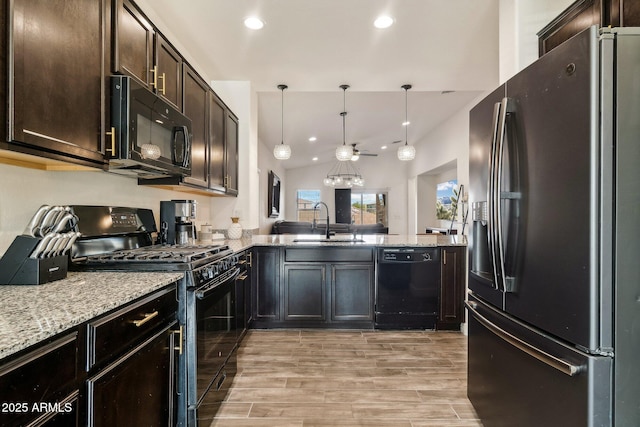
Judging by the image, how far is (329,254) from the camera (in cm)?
325

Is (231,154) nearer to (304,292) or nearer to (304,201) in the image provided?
(304,292)

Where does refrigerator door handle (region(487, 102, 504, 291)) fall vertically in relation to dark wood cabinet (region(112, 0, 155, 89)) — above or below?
below

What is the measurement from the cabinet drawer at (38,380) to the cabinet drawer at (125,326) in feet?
0.23

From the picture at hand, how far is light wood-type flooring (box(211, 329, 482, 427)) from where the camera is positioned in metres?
1.86

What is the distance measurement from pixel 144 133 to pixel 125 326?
3.38 ft

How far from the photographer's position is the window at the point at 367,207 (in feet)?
35.3

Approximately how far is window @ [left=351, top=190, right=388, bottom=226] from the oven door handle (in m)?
8.82

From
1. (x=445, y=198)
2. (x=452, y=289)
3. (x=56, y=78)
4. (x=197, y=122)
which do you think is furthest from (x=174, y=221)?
(x=445, y=198)

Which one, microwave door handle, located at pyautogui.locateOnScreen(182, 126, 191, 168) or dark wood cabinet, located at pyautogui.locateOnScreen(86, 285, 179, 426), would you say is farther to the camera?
microwave door handle, located at pyautogui.locateOnScreen(182, 126, 191, 168)

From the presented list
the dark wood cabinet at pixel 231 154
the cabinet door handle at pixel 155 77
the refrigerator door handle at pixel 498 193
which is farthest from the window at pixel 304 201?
the refrigerator door handle at pixel 498 193

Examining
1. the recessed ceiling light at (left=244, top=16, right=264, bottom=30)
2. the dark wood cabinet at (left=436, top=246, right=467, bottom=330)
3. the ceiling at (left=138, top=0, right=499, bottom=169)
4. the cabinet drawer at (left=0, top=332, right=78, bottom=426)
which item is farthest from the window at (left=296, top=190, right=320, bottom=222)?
the cabinet drawer at (left=0, top=332, right=78, bottom=426)

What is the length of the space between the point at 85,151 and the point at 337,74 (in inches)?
111

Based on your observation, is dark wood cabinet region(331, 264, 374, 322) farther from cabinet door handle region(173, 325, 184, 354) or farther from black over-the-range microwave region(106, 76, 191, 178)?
cabinet door handle region(173, 325, 184, 354)

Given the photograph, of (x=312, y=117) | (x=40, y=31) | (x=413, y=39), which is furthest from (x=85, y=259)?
(x=312, y=117)
